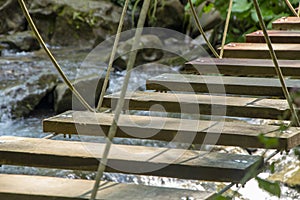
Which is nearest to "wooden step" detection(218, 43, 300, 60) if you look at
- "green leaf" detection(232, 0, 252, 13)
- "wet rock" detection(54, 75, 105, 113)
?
"green leaf" detection(232, 0, 252, 13)

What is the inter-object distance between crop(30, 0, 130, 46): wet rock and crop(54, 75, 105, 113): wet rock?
7.72 feet

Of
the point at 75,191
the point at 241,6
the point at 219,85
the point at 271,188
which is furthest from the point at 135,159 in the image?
the point at 241,6

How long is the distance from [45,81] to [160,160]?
5.20 m

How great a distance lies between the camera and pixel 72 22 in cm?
861

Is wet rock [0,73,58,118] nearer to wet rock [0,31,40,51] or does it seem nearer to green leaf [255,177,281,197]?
wet rock [0,31,40,51]

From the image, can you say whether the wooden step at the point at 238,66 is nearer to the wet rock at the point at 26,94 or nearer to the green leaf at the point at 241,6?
the green leaf at the point at 241,6

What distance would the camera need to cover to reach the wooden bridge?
1.31 metres

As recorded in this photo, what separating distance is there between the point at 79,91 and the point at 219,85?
4.02 m

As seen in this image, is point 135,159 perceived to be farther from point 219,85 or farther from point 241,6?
point 241,6

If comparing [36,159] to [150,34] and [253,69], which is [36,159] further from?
[150,34]

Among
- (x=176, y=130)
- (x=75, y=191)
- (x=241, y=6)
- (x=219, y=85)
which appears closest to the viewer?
(x=75, y=191)

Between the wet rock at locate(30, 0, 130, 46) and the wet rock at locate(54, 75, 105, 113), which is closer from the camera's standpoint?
the wet rock at locate(54, 75, 105, 113)

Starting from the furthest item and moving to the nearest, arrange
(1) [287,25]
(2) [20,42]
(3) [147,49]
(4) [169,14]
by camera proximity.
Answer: (4) [169,14], (2) [20,42], (3) [147,49], (1) [287,25]

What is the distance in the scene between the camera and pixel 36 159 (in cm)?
149
